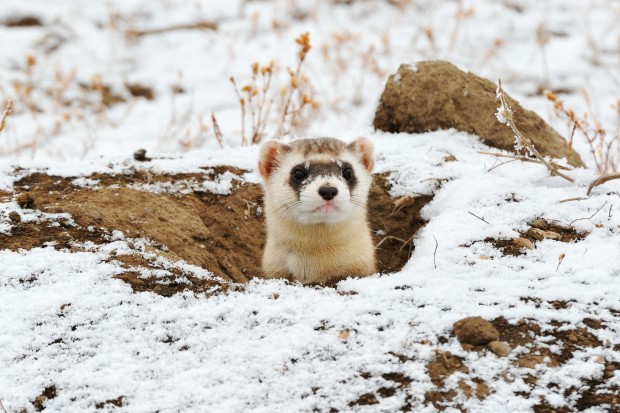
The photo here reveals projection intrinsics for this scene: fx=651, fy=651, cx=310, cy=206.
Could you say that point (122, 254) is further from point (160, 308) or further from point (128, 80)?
point (128, 80)

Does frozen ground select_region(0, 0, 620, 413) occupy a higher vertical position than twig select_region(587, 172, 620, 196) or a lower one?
lower

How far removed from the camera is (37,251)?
329 cm

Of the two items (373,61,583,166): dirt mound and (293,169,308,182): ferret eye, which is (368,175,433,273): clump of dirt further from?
(293,169,308,182): ferret eye

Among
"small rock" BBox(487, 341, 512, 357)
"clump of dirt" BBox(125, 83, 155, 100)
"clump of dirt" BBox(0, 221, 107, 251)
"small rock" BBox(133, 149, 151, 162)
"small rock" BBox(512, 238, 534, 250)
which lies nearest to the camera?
"small rock" BBox(487, 341, 512, 357)

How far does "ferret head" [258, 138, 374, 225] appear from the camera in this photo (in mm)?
3725

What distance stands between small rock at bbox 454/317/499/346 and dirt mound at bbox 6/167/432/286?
1244 mm

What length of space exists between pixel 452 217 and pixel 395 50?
6119 mm

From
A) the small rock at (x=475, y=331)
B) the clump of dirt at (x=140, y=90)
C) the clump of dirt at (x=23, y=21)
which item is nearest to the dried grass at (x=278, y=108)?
the clump of dirt at (x=140, y=90)

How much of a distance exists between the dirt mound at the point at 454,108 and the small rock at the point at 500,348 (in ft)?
8.47

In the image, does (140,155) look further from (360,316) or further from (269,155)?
(360,316)

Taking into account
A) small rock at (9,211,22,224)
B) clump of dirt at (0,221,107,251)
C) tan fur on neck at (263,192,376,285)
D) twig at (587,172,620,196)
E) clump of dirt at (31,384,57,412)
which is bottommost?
clump of dirt at (31,384,57,412)

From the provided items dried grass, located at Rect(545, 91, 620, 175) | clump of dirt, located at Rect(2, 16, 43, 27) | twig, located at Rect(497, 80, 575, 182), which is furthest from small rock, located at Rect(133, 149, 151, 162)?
clump of dirt, located at Rect(2, 16, 43, 27)

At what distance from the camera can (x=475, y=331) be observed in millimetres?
2426

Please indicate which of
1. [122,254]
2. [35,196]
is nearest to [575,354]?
[122,254]
